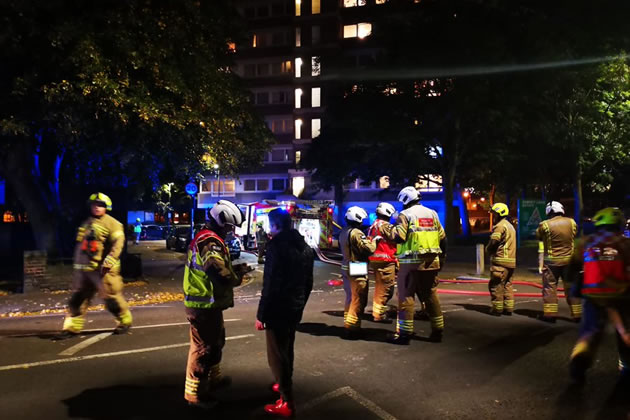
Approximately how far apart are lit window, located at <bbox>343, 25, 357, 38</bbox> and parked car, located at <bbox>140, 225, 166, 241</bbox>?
81.5ft

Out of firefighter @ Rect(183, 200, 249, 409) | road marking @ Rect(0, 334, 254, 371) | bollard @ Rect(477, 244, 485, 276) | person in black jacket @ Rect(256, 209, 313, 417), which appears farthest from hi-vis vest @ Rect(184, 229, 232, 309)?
bollard @ Rect(477, 244, 485, 276)

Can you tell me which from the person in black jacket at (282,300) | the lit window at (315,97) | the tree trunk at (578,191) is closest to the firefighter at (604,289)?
the person in black jacket at (282,300)

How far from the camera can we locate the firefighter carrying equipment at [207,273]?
429cm

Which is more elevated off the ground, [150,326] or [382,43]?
[382,43]

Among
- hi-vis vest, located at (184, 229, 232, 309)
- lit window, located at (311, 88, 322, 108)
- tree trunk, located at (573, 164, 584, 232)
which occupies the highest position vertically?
lit window, located at (311, 88, 322, 108)

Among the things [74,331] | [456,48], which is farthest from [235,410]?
[456,48]

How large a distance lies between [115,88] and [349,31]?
127 ft

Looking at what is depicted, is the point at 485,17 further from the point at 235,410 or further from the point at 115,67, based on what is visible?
the point at 235,410

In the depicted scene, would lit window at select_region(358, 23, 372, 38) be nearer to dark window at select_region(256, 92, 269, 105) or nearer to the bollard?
dark window at select_region(256, 92, 269, 105)

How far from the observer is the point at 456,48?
75.0 feet

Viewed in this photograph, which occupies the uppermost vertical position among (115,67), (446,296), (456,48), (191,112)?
(456,48)

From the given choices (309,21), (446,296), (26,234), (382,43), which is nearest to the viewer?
(446,296)

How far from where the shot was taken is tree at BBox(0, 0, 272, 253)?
395 inches

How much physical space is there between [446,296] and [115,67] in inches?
356
